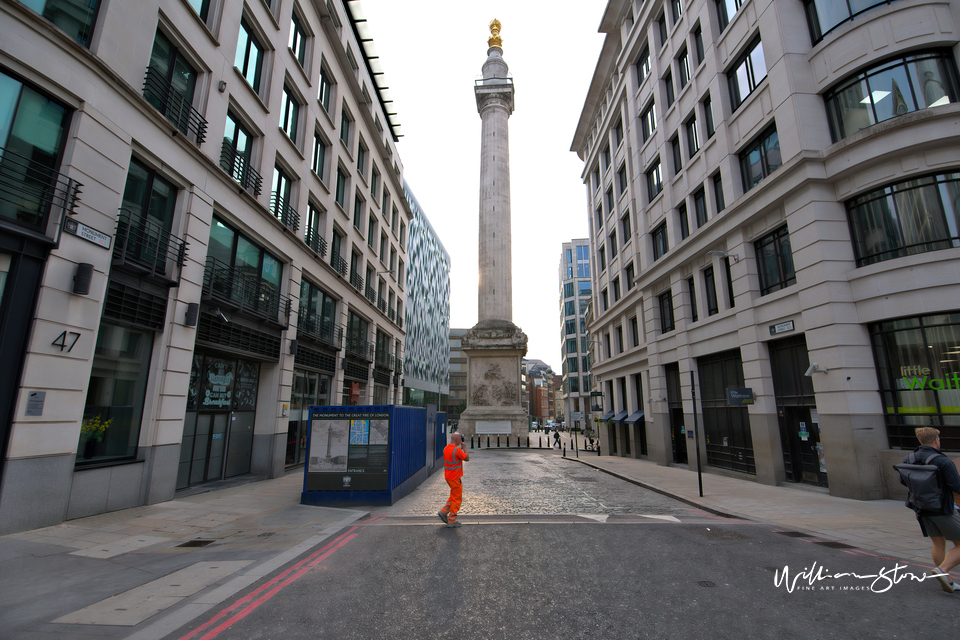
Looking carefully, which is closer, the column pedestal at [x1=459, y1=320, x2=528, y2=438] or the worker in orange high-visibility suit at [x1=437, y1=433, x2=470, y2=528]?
the worker in orange high-visibility suit at [x1=437, y1=433, x2=470, y2=528]

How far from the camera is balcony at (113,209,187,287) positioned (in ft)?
34.0

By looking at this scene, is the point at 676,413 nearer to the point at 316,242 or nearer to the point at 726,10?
the point at 726,10

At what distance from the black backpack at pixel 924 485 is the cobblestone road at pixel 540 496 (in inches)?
215

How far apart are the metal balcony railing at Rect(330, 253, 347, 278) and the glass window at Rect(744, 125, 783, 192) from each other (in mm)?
19552

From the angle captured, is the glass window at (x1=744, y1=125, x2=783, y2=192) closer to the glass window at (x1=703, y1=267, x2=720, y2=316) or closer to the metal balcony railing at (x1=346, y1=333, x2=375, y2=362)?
the glass window at (x1=703, y1=267, x2=720, y2=316)

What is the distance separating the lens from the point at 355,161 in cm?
Result: 2772

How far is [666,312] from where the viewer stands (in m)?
24.1

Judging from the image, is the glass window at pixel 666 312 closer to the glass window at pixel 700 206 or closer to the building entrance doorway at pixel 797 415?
the glass window at pixel 700 206

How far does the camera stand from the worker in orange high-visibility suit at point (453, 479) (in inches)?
352

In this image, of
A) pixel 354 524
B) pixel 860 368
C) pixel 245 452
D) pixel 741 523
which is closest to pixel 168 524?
pixel 354 524

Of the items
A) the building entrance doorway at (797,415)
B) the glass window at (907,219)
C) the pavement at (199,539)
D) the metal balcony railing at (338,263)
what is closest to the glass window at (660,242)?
the building entrance doorway at (797,415)

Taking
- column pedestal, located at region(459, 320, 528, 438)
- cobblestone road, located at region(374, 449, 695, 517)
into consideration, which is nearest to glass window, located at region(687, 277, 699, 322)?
cobblestone road, located at region(374, 449, 695, 517)

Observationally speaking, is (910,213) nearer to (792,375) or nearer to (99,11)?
(792,375)

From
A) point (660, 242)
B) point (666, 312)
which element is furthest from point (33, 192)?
point (660, 242)
